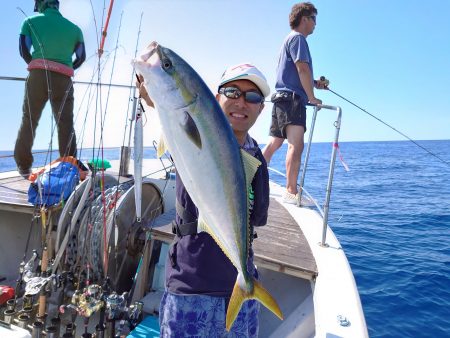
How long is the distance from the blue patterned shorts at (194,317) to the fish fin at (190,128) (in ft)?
2.95

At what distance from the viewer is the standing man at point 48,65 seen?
14.5 feet

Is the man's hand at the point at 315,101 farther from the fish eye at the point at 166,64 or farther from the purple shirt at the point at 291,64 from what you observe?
the fish eye at the point at 166,64

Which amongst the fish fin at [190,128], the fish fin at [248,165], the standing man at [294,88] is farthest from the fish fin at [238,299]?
the standing man at [294,88]

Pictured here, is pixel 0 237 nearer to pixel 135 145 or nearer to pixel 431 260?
pixel 135 145

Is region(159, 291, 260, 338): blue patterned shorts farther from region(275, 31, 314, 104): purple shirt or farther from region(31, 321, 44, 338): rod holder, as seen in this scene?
region(275, 31, 314, 104): purple shirt

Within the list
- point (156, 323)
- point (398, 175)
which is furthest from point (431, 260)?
point (398, 175)

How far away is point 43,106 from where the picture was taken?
4918mm

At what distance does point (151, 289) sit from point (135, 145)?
2.66 metres

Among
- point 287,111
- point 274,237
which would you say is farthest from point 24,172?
point 287,111

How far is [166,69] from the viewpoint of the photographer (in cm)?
138

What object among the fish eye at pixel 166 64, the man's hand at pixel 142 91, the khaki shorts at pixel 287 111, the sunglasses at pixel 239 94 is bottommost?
the man's hand at pixel 142 91

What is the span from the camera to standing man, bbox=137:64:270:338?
1.75 metres

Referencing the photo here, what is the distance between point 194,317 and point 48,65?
4390 mm

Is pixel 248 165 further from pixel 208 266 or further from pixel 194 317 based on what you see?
pixel 194 317
